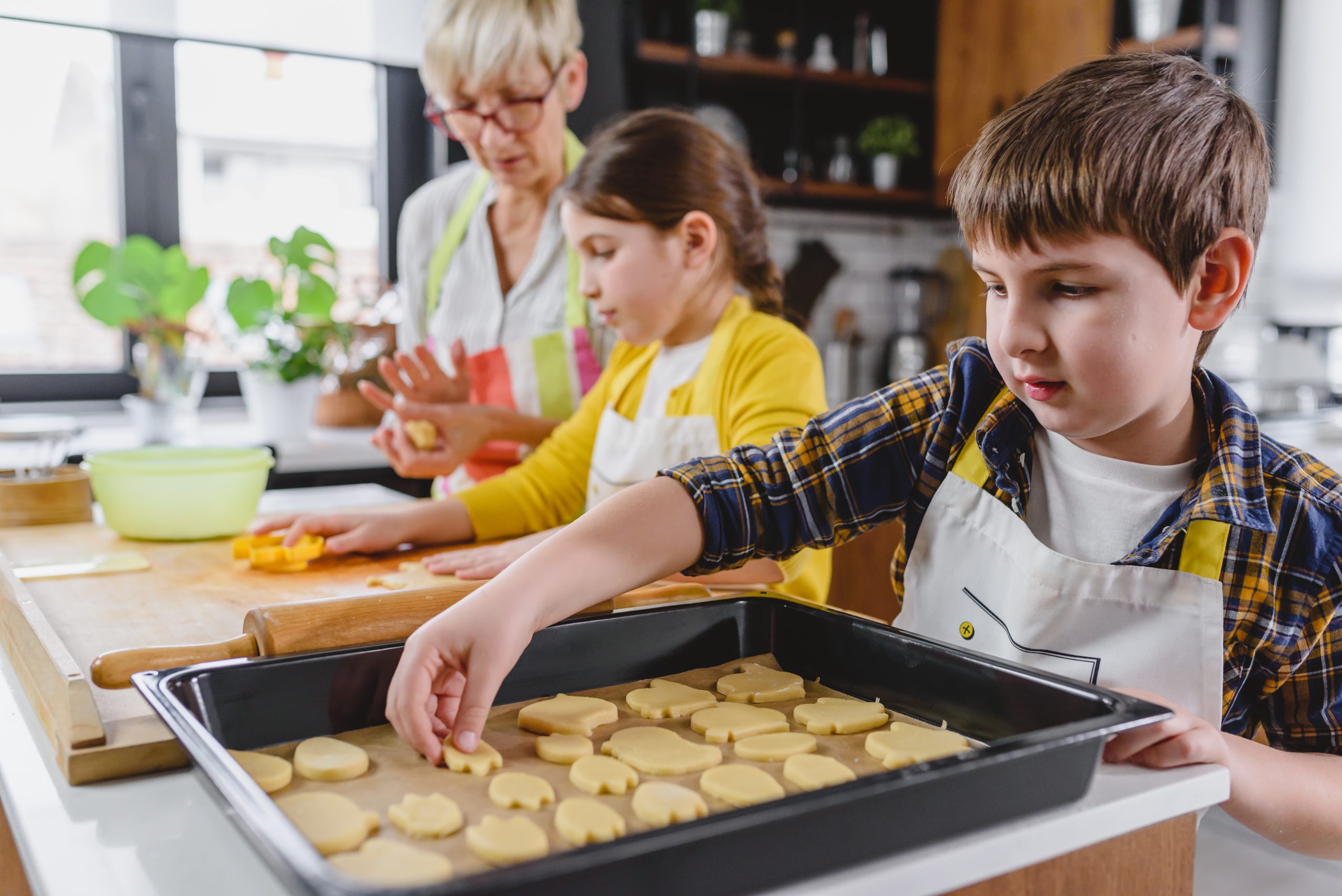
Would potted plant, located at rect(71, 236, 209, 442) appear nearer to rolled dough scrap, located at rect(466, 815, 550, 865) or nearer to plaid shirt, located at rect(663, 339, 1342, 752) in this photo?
plaid shirt, located at rect(663, 339, 1342, 752)

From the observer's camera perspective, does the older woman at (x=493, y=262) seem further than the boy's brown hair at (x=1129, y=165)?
Yes

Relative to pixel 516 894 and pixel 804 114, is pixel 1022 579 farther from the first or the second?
pixel 804 114

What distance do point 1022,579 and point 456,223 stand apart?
4.12ft

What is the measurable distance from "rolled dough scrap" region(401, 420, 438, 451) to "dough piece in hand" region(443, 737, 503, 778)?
86cm

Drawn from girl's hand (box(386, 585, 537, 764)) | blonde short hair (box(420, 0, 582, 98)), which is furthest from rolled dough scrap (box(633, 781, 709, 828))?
blonde short hair (box(420, 0, 582, 98))

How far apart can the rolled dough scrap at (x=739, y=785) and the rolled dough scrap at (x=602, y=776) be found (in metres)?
0.04

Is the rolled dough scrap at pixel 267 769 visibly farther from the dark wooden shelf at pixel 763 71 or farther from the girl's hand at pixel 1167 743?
the dark wooden shelf at pixel 763 71

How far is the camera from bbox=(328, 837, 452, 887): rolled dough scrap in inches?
19.5

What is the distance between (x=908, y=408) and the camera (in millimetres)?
976

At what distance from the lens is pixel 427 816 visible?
1.84 feet

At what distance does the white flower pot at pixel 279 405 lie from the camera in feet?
8.02

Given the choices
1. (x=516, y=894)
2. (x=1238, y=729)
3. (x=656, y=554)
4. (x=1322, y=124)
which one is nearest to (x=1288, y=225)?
(x=1322, y=124)

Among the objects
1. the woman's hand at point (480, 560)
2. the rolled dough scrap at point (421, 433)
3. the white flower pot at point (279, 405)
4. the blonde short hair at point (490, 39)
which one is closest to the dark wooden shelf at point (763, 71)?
the white flower pot at point (279, 405)

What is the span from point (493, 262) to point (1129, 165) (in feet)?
3.91
